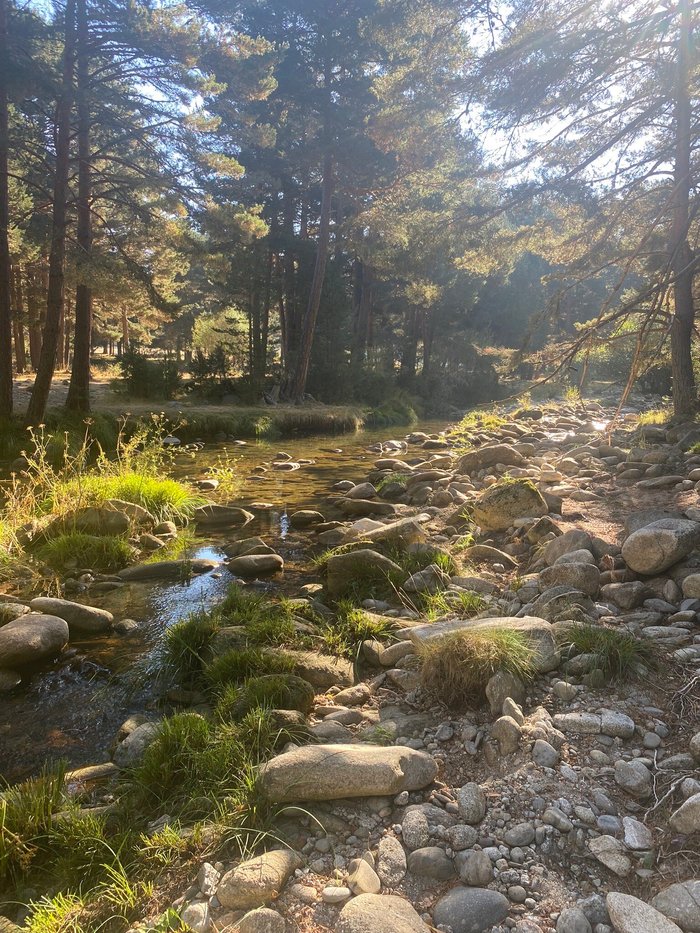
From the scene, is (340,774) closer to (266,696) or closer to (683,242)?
(266,696)

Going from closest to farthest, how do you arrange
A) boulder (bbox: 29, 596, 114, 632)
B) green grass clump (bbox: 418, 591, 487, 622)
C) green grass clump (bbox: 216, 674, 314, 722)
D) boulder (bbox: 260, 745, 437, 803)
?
boulder (bbox: 260, 745, 437, 803) < green grass clump (bbox: 216, 674, 314, 722) < green grass clump (bbox: 418, 591, 487, 622) < boulder (bbox: 29, 596, 114, 632)

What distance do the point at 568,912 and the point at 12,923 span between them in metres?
1.89

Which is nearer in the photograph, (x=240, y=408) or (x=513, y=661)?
(x=513, y=661)

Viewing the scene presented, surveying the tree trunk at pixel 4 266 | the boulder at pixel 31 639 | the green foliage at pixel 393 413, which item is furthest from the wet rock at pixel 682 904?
the green foliage at pixel 393 413

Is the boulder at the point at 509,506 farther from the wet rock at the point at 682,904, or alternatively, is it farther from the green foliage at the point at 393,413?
the green foliage at the point at 393,413

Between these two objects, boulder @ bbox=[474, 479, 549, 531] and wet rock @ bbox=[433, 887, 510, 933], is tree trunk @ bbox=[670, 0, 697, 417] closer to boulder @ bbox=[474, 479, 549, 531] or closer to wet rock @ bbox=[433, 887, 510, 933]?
boulder @ bbox=[474, 479, 549, 531]

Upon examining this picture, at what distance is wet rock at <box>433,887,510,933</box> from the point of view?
6.17ft

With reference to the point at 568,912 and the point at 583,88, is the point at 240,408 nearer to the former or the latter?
the point at 583,88

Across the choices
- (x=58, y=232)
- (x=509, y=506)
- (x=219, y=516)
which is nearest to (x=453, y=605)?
(x=509, y=506)

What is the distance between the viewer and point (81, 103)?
37.2ft

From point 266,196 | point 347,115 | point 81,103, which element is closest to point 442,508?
point 81,103

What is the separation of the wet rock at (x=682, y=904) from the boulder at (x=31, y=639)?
3.85 metres

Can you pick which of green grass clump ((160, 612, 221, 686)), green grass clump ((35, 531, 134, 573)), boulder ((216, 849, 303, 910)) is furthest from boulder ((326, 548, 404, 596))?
boulder ((216, 849, 303, 910))

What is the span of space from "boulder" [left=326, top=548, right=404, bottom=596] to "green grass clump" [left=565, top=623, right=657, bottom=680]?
2.18 meters
